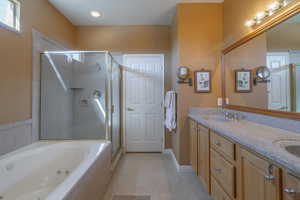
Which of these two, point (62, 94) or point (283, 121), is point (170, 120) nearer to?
point (283, 121)

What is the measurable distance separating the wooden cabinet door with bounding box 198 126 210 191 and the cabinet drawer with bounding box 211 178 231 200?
0.11 metres

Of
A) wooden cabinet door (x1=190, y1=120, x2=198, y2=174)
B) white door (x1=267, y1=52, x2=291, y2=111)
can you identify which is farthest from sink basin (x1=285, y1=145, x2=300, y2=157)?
wooden cabinet door (x1=190, y1=120, x2=198, y2=174)

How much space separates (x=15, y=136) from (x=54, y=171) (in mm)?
621

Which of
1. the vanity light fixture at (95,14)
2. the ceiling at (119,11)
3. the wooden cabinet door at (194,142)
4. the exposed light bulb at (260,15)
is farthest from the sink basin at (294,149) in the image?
the vanity light fixture at (95,14)

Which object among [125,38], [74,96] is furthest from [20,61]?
[125,38]

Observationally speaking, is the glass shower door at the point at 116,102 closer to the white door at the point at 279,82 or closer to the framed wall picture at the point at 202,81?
the framed wall picture at the point at 202,81

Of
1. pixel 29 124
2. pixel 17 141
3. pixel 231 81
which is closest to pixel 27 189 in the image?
pixel 17 141

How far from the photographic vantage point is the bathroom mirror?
140cm

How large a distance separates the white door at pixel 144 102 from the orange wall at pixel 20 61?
5.35 ft

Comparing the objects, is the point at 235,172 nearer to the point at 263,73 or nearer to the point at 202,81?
the point at 263,73

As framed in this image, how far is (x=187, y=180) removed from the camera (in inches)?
93.0

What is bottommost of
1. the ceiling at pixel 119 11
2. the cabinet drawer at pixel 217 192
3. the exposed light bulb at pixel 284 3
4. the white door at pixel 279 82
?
the cabinet drawer at pixel 217 192

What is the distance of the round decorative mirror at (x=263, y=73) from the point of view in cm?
172

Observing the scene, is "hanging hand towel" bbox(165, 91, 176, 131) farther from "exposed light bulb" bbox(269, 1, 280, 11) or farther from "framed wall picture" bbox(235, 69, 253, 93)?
"exposed light bulb" bbox(269, 1, 280, 11)
